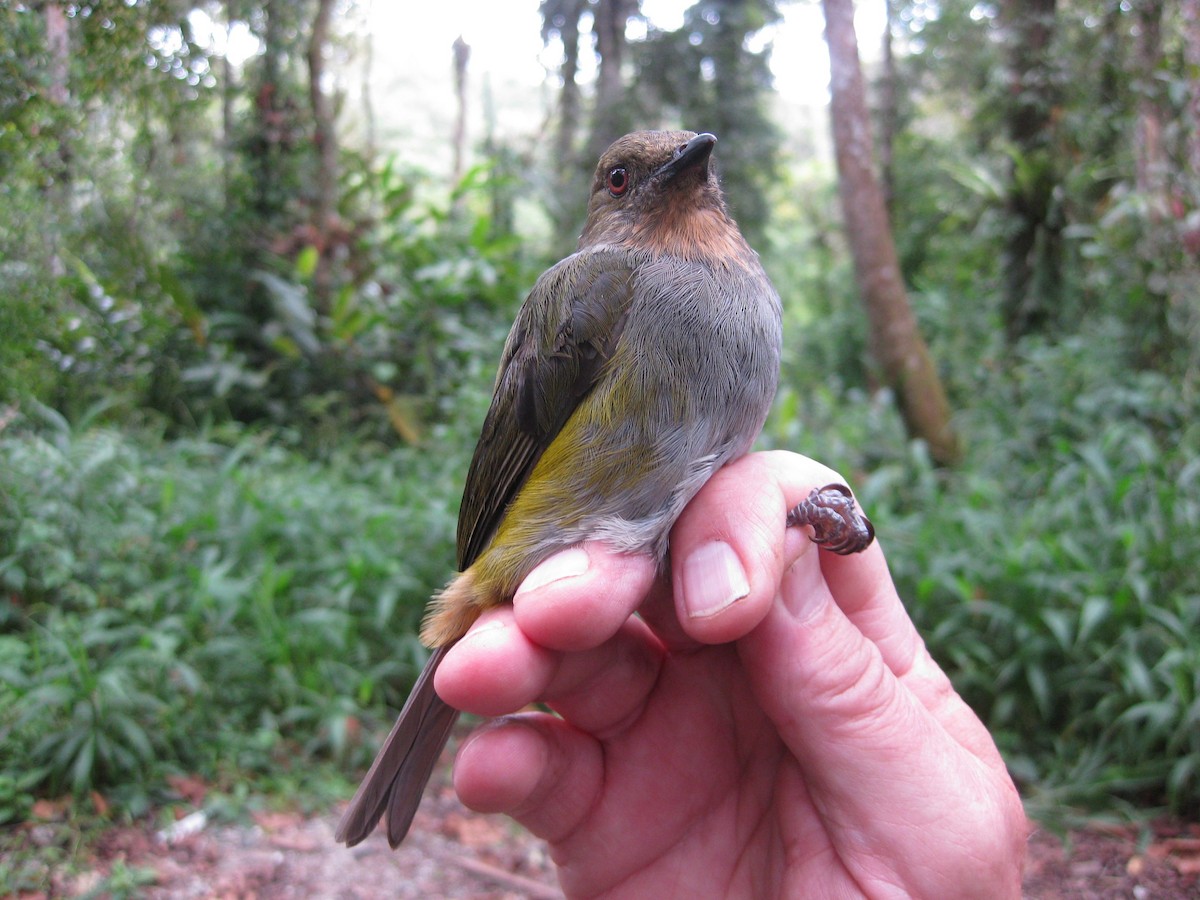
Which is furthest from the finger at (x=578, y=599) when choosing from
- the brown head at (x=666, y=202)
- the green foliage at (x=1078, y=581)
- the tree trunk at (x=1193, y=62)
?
the tree trunk at (x=1193, y=62)

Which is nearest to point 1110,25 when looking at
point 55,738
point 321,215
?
point 321,215

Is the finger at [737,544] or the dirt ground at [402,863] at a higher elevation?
the finger at [737,544]

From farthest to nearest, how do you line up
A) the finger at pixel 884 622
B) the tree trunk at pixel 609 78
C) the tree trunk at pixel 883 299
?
the tree trunk at pixel 883 299
the tree trunk at pixel 609 78
the finger at pixel 884 622

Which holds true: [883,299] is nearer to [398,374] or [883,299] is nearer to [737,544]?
[398,374]

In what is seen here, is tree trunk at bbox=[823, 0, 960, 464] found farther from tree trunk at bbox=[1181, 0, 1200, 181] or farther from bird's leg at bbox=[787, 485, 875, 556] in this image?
bird's leg at bbox=[787, 485, 875, 556]

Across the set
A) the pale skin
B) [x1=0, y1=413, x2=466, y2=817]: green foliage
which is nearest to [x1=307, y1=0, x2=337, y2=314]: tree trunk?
[x1=0, y1=413, x2=466, y2=817]: green foliage

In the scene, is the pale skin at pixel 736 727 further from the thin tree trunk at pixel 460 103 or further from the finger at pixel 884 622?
the thin tree trunk at pixel 460 103
